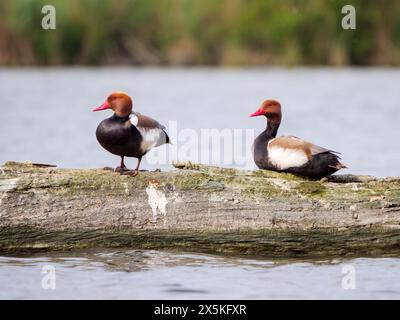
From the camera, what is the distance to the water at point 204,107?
1366 centimetres

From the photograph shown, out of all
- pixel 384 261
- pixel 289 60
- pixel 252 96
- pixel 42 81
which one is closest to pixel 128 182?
pixel 384 261

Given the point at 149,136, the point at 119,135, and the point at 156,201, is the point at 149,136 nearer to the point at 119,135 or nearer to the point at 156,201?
the point at 119,135

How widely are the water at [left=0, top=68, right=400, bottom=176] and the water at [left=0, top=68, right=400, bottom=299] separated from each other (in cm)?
3

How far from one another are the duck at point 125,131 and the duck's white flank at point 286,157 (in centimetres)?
89

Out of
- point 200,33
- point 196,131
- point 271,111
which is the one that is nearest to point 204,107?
point 196,131

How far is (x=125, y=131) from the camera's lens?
272 inches

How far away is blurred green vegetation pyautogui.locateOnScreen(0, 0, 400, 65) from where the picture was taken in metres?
31.1

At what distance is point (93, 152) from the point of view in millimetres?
13844

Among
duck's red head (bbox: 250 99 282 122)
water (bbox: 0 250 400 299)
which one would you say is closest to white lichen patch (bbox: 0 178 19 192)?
water (bbox: 0 250 400 299)

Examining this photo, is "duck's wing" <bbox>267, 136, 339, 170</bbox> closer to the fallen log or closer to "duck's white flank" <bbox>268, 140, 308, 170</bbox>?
"duck's white flank" <bbox>268, 140, 308, 170</bbox>

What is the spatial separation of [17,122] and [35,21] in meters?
12.7

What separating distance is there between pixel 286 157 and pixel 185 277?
1.25 m

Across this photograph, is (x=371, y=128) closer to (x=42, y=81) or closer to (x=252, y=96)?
(x=252, y=96)
